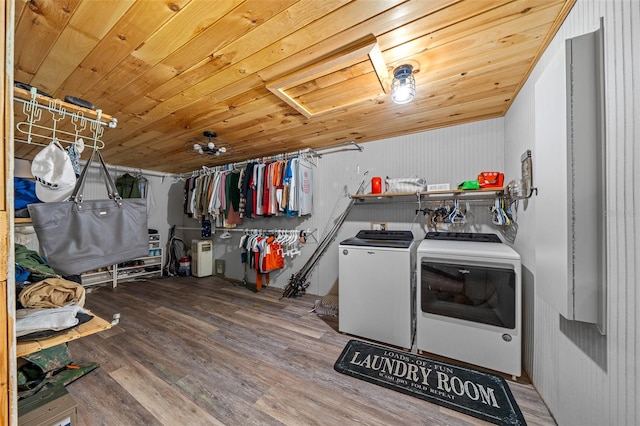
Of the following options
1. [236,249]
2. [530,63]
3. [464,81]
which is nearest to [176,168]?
[236,249]

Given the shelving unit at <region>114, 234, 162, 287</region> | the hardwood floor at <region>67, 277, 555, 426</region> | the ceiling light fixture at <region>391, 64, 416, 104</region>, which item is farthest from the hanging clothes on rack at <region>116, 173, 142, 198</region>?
the ceiling light fixture at <region>391, 64, 416, 104</region>

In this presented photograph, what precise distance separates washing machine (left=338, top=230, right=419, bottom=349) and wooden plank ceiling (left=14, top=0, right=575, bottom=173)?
4.27 ft

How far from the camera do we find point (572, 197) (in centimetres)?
89

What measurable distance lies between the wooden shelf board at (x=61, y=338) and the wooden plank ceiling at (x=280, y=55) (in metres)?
1.41

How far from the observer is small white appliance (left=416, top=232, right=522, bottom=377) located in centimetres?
154

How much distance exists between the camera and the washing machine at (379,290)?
6.24ft

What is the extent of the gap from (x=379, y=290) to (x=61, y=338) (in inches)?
76.0

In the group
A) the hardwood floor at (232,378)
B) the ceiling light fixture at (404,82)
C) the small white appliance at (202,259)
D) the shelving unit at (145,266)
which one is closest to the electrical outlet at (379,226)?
the hardwood floor at (232,378)

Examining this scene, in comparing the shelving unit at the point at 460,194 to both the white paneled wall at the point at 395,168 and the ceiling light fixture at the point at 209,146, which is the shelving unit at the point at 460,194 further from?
the ceiling light fixture at the point at 209,146

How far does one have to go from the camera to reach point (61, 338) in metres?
0.81

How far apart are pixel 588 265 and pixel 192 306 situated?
137 inches

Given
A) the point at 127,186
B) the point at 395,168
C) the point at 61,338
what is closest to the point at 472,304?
the point at 395,168

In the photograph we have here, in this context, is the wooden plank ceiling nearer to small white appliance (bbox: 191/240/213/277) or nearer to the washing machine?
the washing machine

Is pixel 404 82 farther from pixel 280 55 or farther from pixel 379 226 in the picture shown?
pixel 379 226
